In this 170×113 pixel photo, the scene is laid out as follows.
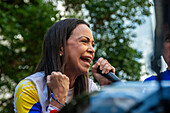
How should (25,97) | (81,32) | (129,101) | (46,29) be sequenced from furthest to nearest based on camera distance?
(46,29)
(81,32)
(25,97)
(129,101)

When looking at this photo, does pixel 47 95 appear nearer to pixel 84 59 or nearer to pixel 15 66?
pixel 84 59

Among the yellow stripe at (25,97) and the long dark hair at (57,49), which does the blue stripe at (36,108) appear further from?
the long dark hair at (57,49)

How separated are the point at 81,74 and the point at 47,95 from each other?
45 cm

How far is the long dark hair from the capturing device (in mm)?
2217

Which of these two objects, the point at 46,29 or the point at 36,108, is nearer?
the point at 36,108

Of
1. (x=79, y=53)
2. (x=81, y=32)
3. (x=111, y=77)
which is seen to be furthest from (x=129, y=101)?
(x=81, y=32)

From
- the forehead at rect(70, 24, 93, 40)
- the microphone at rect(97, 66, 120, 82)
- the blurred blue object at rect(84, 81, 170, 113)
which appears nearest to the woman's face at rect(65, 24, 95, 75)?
the forehead at rect(70, 24, 93, 40)

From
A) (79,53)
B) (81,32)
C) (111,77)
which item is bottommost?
(111,77)

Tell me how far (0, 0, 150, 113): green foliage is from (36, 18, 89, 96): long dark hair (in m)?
3.48

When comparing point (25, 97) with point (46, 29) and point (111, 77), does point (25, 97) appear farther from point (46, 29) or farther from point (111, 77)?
point (46, 29)

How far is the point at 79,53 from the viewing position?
221cm

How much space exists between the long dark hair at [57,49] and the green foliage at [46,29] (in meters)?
3.48

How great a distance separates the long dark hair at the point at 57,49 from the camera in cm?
222

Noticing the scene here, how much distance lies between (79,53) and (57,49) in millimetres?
209
